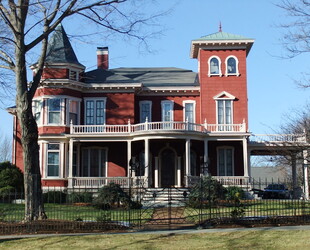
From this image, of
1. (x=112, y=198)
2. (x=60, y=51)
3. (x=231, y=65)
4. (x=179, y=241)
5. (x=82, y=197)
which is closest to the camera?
(x=179, y=241)

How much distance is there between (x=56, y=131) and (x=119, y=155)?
4641 mm

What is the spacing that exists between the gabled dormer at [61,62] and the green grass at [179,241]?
18.5 m

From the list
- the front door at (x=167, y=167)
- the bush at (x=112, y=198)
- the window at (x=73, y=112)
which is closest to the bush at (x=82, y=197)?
the bush at (x=112, y=198)

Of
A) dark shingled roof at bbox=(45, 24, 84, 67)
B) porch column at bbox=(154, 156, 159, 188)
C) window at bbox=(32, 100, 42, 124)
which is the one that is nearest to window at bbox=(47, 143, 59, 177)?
window at bbox=(32, 100, 42, 124)

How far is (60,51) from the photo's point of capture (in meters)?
31.3

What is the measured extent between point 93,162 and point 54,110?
4.48 meters

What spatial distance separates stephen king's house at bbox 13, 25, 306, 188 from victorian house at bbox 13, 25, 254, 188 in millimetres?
65

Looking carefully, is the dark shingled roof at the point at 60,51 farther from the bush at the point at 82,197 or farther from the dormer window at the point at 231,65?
the dormer window at the point at 231,65

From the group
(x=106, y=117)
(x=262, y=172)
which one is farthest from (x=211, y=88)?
(x=262, y=172)

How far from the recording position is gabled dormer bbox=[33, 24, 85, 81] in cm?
3018

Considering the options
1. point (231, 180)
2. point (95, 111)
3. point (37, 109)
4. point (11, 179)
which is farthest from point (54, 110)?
point (231, 180)

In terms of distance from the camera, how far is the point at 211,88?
31812mm

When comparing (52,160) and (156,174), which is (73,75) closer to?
(52,160)

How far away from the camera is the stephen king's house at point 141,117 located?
97.5 feet
